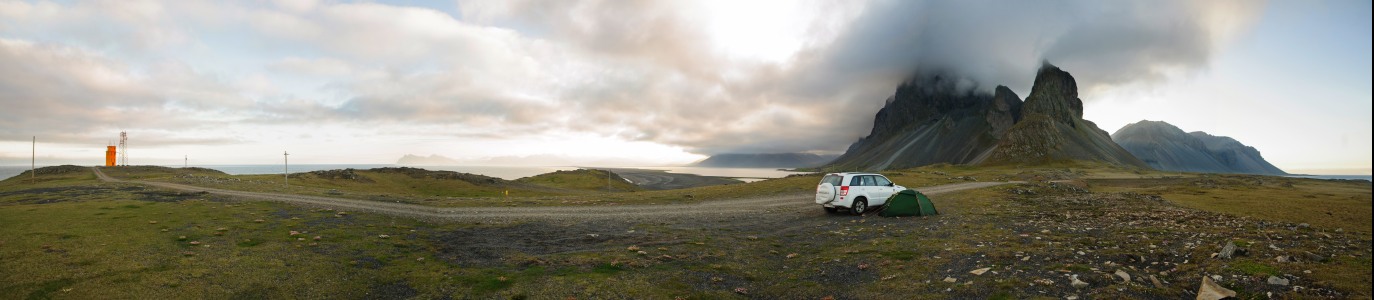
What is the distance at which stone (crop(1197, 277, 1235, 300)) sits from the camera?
25.9 ft

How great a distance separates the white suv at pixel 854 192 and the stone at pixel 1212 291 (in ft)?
56.0

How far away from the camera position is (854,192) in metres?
25.7

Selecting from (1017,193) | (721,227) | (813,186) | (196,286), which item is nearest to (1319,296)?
(721,227)

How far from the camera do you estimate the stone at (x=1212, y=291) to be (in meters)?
7.89

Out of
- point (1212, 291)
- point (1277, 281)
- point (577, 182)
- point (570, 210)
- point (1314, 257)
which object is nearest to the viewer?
point (1212, 291)

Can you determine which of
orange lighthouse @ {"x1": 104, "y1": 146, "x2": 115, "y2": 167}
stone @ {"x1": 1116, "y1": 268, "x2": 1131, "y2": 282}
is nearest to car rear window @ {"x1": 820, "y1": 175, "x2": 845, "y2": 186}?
stone @ {"x1": 1116, "y1": 268, "x2": 1131, "y2": 282}

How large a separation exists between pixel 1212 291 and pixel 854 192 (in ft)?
57.6

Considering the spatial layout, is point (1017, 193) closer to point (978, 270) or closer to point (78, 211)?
point (978, 270)

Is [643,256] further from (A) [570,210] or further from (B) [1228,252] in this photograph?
(A) [570,210]

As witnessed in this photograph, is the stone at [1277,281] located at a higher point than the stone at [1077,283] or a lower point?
higher

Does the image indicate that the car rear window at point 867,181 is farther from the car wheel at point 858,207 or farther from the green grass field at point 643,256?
the green grass field at point 643,256

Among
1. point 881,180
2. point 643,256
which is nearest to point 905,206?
point 881,180

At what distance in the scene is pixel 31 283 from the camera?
9.66 m

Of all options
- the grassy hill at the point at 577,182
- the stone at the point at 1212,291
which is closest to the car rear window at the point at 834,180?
the stone at the point at 1212,291
